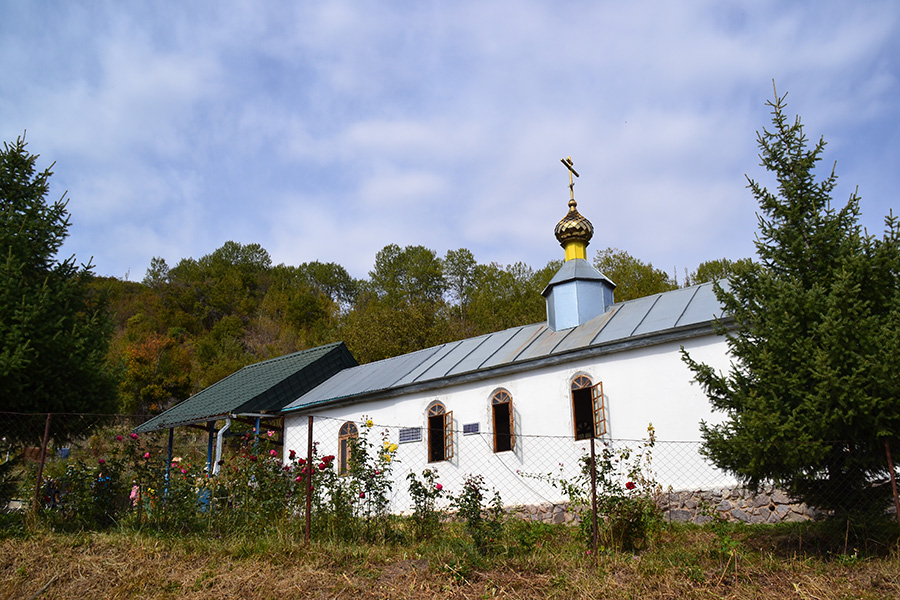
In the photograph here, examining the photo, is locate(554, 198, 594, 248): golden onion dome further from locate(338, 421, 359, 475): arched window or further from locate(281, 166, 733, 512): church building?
locate(338, 421, 359, 475): arched window

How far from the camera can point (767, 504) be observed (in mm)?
10195

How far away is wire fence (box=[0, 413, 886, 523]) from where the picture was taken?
27.2 feet

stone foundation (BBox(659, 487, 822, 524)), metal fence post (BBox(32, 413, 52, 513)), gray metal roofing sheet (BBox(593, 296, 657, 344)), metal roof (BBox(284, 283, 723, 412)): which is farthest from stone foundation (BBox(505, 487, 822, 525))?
metal fence post (BBox(32, 413, 52, 513))

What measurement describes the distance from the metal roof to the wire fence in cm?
101

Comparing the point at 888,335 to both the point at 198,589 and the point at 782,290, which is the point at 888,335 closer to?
the point at 782,290

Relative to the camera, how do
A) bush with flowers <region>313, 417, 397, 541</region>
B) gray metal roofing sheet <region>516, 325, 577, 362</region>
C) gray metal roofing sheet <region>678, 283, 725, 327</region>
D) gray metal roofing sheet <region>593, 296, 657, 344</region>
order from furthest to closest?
1. gray metal roofing sheet <region>516, 325, 577, 362</region>
2. gray metal roofing sheet <region>593, 296, 657, 344</region>
3. gray metal roofing sheet <region>678, 283, 725, 327</region>
4. bush with flowers <region>313, 417, 397, 541</region>

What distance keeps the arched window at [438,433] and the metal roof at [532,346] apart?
56 centimetres

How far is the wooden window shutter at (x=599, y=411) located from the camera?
1201 centimetres

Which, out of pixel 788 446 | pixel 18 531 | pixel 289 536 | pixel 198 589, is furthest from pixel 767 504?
pixel 18 531

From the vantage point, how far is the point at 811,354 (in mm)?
6723

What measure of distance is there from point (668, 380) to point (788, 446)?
503 cm

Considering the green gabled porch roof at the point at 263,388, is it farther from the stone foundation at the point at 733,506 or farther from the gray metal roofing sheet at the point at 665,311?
the stone foundation at the point at 733,506

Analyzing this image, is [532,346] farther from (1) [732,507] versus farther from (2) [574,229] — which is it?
(1) [732,507]

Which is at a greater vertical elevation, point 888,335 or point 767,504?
point 888,335
